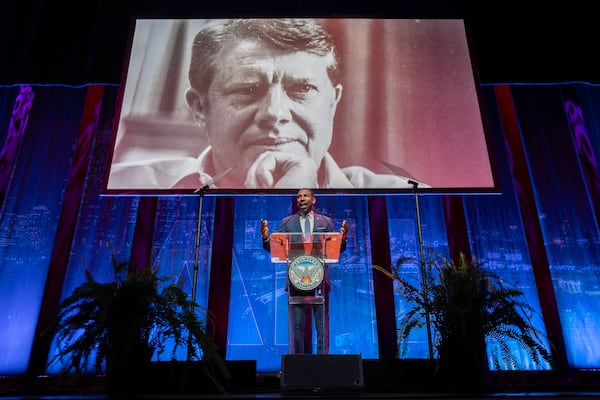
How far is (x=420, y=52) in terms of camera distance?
209 inches

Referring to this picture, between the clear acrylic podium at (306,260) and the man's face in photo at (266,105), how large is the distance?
135 cm

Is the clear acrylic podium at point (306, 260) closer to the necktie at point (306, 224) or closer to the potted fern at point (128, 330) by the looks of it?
the necktie at point (306, 224)

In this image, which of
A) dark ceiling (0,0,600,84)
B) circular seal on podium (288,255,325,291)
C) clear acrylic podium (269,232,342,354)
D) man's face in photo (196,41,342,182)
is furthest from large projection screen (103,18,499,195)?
circular seal on podium (288,255,325,291)

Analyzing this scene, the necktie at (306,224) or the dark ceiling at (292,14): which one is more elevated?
the dark ceiling at (292,14)

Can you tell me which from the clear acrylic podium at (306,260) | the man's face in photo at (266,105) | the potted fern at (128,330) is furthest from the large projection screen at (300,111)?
the potted fern at (128,330)

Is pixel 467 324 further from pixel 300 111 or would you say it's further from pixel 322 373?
pixel 300 111

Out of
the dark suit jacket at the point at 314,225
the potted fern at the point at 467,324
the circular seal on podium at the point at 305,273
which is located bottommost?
the potted fern at the point at 467,324

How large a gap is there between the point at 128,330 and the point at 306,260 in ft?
4.08

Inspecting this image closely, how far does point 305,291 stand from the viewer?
337 cm

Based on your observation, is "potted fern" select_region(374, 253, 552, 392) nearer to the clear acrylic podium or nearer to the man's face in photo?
the clear acrylic podium

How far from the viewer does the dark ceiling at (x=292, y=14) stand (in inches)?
216

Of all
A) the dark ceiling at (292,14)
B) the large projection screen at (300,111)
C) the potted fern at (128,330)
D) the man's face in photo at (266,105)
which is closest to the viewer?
the potted fern at (128,330)

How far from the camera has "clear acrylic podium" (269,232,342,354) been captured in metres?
3.38

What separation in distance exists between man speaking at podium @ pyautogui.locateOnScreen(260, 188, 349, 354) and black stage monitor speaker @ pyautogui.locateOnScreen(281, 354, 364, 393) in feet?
1.90
